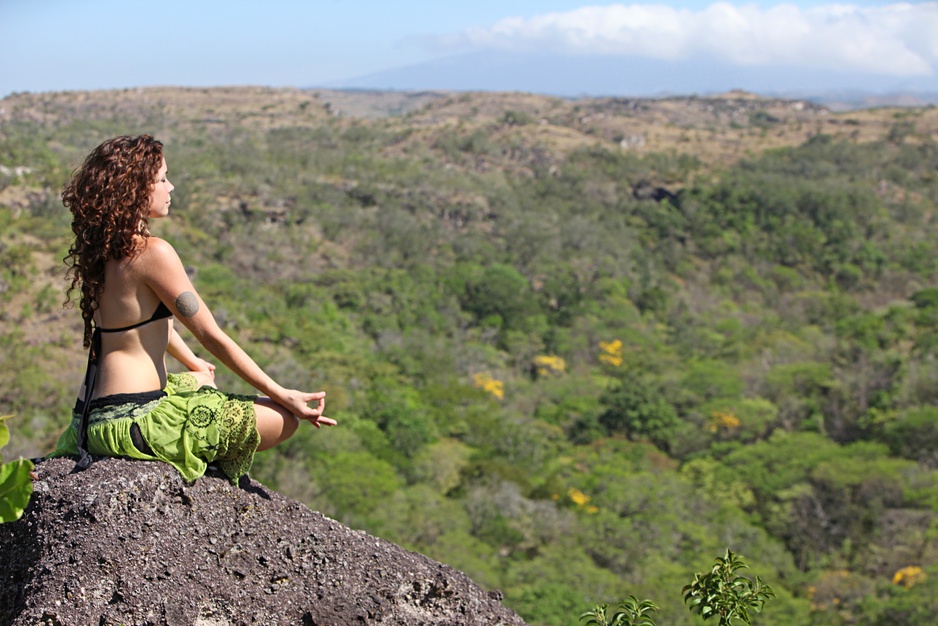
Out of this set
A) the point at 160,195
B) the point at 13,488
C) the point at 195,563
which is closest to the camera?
the point at 13,488

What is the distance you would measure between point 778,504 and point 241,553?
2133 centimetres

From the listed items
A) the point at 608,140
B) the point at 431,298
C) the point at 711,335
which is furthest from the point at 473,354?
the point at 608,140

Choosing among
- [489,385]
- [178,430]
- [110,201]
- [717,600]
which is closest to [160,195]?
[110,201]

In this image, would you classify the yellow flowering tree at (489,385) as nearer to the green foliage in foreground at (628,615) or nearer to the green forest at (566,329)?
the green forest at (566,329)

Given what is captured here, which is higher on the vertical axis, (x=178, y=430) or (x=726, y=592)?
(x=178, y=430)

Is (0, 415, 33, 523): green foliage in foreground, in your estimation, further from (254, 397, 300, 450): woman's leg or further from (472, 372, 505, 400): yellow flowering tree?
(472, 372, 505, 400): yellow flowering tree

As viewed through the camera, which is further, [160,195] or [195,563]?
[160,195]

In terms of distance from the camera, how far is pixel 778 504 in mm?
22094

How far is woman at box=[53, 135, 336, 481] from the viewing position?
2834 millimetres

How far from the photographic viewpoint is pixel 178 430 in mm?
2846

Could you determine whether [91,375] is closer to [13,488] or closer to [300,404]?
[300,404]

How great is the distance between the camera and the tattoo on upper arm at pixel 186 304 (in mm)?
2867

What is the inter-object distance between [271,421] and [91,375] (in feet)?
1.95

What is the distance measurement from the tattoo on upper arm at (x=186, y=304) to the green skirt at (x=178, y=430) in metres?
0.29
